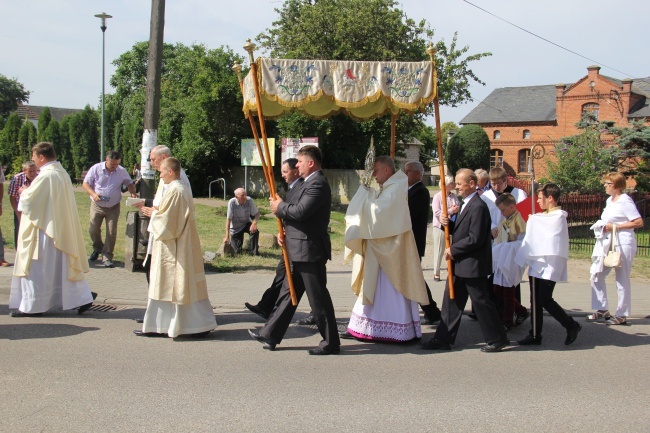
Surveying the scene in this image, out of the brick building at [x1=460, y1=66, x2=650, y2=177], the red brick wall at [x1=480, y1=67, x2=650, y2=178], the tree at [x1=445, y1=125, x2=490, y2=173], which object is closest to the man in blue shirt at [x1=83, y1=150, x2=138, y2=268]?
the tree at [x1=445, y1=125, x2=490, y2=173]

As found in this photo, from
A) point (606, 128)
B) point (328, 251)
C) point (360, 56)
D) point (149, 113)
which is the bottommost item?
point (328, 251)

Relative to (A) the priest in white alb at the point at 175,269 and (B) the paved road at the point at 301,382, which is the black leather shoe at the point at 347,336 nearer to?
(B) the paved road at the point at 301,382

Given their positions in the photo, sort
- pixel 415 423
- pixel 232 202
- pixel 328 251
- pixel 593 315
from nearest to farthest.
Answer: pixel 415 423
pixel 328 251
pixel 593 315
pixel 232 202

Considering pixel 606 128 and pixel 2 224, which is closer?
pixel 2 224

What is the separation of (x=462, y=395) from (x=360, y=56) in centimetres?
2352

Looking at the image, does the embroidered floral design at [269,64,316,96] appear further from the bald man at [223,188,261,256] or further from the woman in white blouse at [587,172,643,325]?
the bald man at [223,188,261,256]

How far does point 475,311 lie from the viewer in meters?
6.27

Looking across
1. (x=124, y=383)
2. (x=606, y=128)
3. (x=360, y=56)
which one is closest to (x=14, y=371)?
(x=124, y=383)

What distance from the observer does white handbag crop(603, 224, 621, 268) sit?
738cm

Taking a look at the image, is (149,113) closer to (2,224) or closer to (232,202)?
(232,202)

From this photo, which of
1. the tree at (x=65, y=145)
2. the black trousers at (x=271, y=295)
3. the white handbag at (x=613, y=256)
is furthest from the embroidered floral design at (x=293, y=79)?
the tree at (x=65, y=145)

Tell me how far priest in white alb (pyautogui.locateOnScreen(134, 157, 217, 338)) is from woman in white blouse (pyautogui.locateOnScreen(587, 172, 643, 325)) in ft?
15.1

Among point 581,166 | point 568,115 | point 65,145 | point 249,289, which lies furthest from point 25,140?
point 568,115

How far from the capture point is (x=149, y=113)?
32.9 ft
